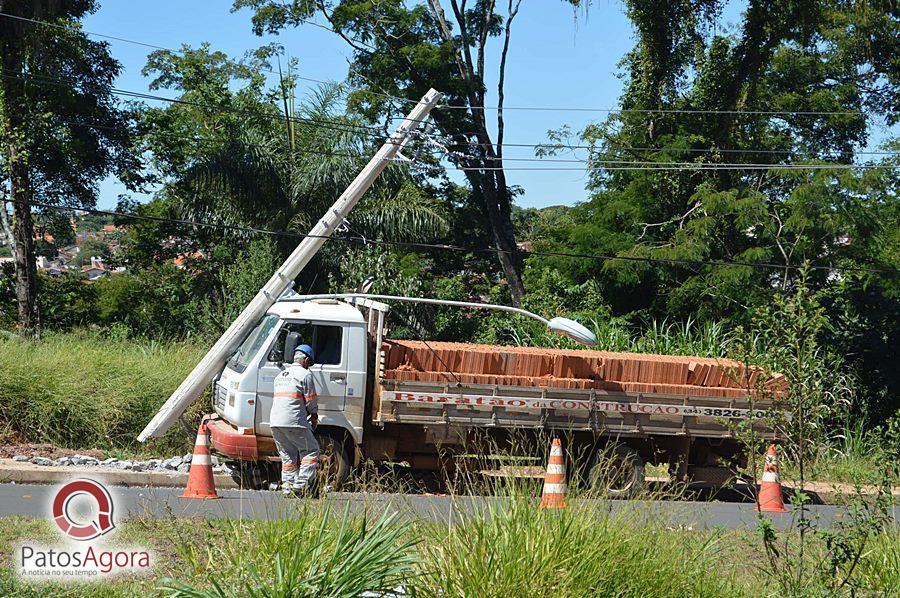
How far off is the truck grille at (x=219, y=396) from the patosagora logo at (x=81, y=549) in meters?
4.14

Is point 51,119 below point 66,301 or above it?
above

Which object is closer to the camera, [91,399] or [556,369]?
[556,369]

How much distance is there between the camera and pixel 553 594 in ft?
18.8

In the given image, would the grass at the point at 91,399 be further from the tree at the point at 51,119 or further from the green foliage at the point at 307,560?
the green foliage at the point at 307,560

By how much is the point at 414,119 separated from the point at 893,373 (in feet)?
41.1

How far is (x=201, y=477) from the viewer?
10453 millimetres

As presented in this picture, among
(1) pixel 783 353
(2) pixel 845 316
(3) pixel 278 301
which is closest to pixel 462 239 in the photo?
(2) pixel 845 316

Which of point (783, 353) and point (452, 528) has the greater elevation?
point (783, 353)

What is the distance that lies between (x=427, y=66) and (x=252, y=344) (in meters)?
16.8

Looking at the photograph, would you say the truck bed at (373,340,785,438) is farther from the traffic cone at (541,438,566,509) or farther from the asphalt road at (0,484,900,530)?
the traffic cone at (541,438,566,509)

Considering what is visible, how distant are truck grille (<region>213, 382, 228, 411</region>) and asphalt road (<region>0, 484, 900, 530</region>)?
1.11 metres

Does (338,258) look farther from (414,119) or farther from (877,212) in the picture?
(877,212)

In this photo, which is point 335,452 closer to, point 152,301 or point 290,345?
point 290,345

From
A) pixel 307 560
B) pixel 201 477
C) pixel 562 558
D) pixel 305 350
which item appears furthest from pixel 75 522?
pixel 305 350
